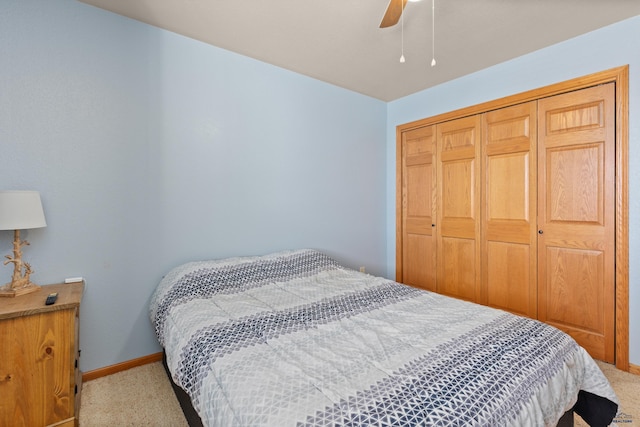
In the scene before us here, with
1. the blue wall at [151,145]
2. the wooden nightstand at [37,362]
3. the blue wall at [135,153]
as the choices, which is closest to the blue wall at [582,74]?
the blue wall at [151,145]

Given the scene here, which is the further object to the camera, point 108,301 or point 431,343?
point 108,301

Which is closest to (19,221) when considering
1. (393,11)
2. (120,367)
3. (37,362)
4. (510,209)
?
(37,362)

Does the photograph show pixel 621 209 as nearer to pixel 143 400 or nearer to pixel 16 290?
pixel 143 400

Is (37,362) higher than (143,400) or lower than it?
higher

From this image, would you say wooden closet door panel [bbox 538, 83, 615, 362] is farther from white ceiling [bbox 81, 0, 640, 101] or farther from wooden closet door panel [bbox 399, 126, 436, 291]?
wooden closet door panel [bbox 399, 126, 436, 291]

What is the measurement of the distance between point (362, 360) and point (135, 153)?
2027mm

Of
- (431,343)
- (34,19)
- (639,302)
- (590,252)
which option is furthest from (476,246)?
(34,19)

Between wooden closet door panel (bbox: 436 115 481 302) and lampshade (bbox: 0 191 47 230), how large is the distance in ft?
10.8

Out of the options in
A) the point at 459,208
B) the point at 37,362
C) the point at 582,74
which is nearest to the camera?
the point at 37,362

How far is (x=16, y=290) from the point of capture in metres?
1.59

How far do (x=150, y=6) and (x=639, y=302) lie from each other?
12.8ft

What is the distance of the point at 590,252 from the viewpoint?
2287mm

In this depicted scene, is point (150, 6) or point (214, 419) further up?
point (150, 6)

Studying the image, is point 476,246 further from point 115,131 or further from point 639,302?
point 115,131
